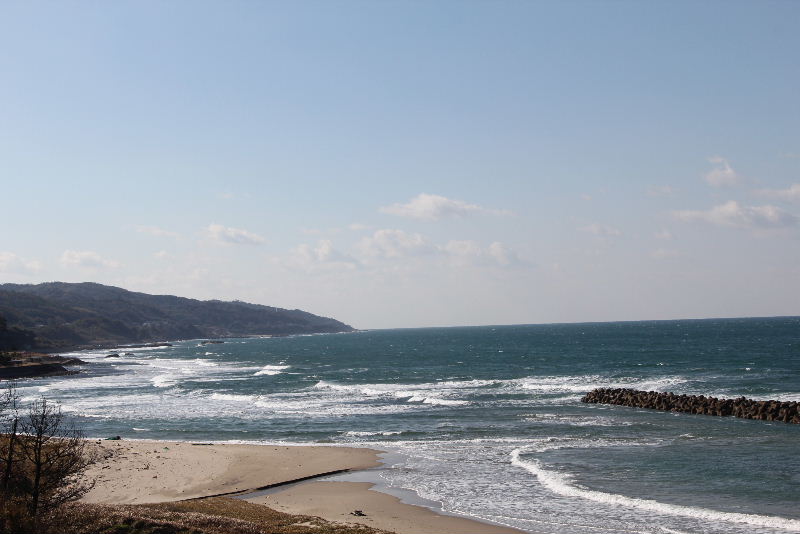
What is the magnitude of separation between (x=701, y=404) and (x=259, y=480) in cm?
3183

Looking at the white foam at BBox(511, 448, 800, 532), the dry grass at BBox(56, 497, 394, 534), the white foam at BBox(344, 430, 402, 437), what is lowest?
the white foam at BBox(344, 430, 402, 437)

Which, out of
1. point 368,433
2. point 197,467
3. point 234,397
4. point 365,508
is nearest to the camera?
point 365,508

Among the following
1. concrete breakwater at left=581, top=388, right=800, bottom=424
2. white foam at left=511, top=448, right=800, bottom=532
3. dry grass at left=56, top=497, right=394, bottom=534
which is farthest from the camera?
concrete breakwater at left=581, top=388, right=800, bottom=424

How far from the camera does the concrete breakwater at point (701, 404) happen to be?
40.5 metres

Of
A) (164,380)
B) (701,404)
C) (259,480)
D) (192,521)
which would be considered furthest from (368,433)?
(164,380)

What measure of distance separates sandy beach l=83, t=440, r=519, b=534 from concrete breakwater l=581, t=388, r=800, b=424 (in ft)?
80.2

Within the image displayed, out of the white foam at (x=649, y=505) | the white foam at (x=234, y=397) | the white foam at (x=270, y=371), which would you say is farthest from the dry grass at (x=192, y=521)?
the white foam at (x=270, y=371)

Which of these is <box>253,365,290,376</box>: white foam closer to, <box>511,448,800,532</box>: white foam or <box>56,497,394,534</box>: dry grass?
<box>511,448,800,532</box>: white foam

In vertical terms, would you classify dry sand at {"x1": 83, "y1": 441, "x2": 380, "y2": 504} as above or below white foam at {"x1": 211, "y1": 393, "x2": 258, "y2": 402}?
above

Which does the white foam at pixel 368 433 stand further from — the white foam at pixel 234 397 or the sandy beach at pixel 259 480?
the white foam at pixel 234 397

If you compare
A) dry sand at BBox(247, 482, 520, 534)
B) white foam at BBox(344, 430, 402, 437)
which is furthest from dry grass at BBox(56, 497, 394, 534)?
white foam at BBox(344, 430, 402, 437)

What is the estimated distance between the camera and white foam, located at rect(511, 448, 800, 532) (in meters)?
19.6

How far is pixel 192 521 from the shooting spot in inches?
660

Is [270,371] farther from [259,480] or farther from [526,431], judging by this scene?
[259,480]
